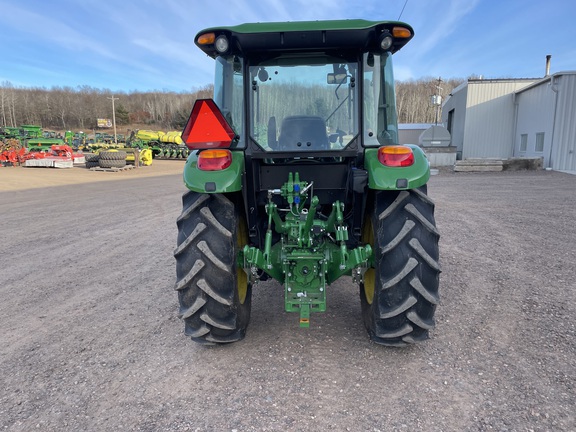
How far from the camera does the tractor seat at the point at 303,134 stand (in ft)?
9.91

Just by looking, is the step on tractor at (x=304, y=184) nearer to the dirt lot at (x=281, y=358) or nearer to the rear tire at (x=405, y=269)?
the rear tire at (x=405, y=269)

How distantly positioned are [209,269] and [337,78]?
5.54ft

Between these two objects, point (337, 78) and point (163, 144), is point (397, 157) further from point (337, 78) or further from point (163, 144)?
point (163, 144)

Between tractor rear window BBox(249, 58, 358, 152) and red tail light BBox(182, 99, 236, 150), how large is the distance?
1.64 feet

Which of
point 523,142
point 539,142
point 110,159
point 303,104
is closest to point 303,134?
point 303,104

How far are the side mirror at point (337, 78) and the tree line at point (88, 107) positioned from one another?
75.2m

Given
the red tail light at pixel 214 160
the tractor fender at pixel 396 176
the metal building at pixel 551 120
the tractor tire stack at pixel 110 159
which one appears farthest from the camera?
the tractor tire stack at pixel 110 159

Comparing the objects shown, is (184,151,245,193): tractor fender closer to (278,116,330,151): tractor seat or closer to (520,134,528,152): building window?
(278,116,330,151): tractor seat

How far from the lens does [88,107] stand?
95125mm

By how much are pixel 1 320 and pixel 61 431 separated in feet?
6.69

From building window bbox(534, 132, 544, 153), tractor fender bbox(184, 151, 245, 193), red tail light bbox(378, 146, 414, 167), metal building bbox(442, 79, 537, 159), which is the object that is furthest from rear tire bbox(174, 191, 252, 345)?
metal building bbox(442, 79, 537, 159)

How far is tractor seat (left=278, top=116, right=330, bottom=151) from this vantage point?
302 centimetres

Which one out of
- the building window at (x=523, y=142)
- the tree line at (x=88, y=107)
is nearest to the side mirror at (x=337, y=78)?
the building window at (x=523, y=142)

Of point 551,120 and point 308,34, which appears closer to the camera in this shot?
point 308,34
